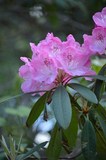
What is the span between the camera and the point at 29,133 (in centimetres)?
198

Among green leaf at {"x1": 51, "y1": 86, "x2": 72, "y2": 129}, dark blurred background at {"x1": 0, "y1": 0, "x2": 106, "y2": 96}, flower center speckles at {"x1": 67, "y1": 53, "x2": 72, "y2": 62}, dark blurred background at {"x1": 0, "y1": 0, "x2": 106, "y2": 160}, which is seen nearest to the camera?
green leaf at {"x1": 51, "y1": 86, "x2": 72, "y2": 129}

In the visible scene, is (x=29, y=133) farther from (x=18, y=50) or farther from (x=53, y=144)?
(x=18, y=50)

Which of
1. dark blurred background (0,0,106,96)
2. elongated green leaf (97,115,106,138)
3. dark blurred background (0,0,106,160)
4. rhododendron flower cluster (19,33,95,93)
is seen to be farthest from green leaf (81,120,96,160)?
dark blurred background (0,0,106,96)

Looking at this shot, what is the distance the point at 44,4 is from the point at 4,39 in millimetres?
1262

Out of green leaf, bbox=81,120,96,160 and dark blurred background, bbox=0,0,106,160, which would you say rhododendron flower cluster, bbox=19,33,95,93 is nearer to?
green leaf, bbox=81,120,96,160

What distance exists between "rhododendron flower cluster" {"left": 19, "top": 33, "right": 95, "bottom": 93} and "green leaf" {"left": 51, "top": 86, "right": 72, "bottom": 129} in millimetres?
35

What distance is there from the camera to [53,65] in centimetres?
110

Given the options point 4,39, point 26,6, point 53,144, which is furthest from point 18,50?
point 53,144

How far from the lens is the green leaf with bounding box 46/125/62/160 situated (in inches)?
45.9

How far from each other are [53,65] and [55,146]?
0.70 feet

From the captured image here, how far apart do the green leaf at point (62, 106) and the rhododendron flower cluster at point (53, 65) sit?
0.03 meters

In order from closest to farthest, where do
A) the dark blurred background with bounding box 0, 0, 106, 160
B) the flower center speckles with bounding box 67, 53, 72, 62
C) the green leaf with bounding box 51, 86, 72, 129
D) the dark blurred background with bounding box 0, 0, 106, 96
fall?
the green leaf with bounding box 51, 86, 72, 129
the flower center speckles with bounding box 67, 53, 72, 62
the dark blurred background with bounding box 0, 0, 106, 160
the dark blurred background with bounding box 0, 0, 106, 96

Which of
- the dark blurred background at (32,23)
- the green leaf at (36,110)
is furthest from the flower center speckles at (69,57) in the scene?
the dark blurred background at (32,23)

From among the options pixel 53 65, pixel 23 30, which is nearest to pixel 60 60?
pixel 53 65
